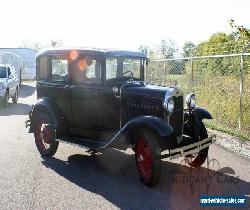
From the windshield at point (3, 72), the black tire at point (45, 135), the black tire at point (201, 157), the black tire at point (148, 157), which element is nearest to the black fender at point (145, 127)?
the black tire at point (148, 157)

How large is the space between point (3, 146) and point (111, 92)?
A: 315cm

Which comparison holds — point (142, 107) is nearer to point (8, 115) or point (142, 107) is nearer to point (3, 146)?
point (3, 146)

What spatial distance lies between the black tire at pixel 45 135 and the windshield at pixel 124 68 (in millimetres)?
1558

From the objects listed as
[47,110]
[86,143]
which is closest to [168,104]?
[86,143]

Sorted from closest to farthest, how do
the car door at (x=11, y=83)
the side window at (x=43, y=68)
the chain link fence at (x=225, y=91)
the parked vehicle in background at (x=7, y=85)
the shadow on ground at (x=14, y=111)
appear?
the side window at (x=43, y=68)
the chain link fence at (x=225, y=91)
the shadow on ground at (x=14, y=111)
the parked vehicle in background at (x=7, y=85)
the car door at (x=11, y=83)

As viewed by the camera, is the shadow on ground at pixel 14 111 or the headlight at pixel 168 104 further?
the shadow on ground at pixel 14 111

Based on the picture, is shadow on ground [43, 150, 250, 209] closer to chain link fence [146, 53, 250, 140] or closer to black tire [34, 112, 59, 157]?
black tire [34, 112, 59, 157]

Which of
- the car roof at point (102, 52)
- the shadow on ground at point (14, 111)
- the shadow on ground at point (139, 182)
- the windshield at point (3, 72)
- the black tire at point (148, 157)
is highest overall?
the car roof at point (102, 52)

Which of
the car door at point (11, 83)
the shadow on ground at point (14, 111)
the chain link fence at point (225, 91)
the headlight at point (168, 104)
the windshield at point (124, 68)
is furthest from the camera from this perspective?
the car door at point (11, 83)

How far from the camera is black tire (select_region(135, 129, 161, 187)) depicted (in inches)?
207

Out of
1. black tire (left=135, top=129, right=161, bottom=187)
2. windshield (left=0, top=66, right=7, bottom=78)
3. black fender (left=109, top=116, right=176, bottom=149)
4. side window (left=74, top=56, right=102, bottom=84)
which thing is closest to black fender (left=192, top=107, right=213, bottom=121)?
black fender (left=109, top=116, right=176, bottom=149)

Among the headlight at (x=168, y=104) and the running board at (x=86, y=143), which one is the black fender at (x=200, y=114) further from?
the running board at (x=86, y=143)

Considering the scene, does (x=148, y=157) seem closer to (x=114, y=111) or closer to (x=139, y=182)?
(x=139, y=182)

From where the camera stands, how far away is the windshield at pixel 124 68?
6504 mm
